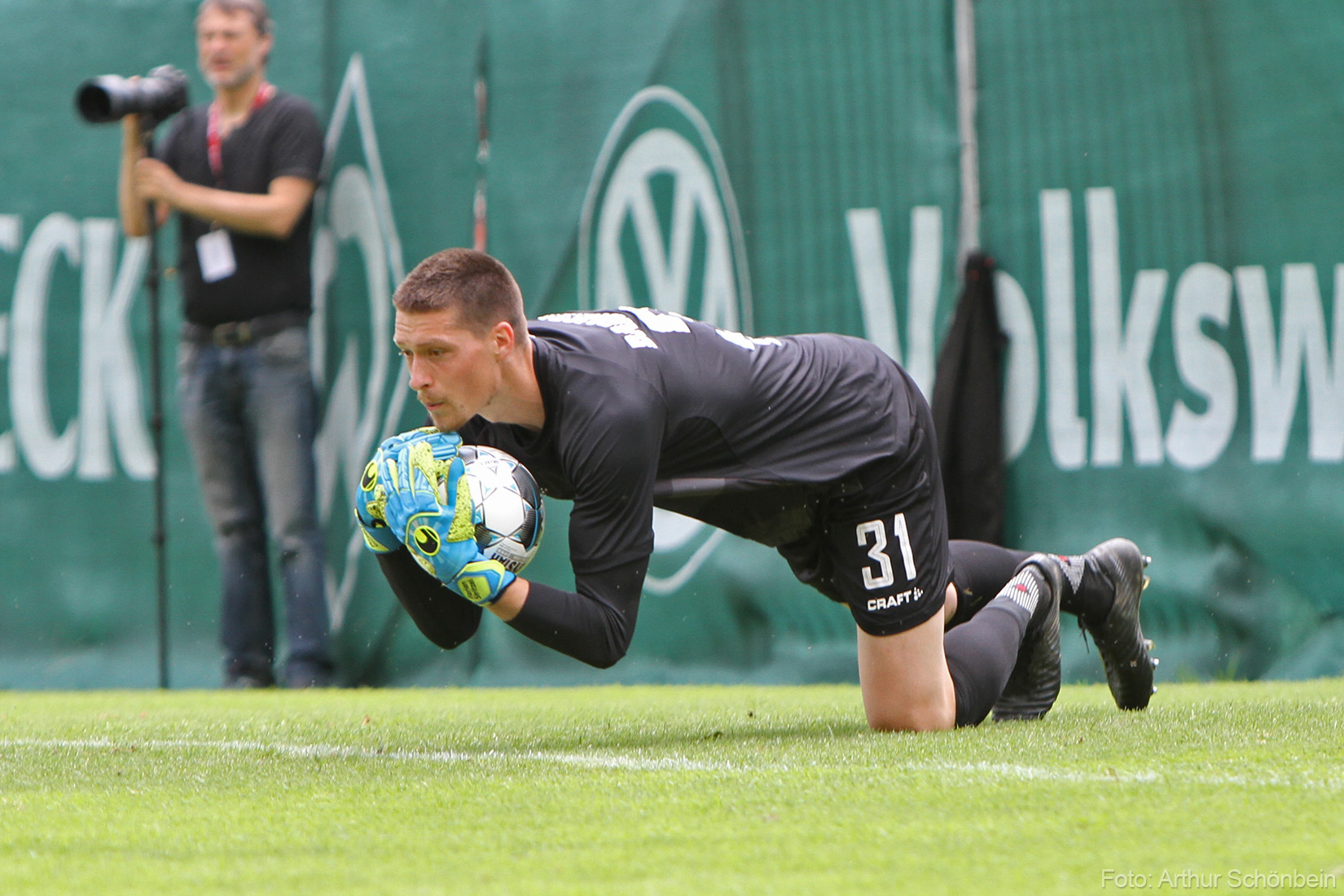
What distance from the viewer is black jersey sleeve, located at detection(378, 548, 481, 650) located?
371 centimetres

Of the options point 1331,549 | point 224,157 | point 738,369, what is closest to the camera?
point 738,369

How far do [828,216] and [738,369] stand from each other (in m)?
2.81

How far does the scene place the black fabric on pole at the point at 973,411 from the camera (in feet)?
20.3

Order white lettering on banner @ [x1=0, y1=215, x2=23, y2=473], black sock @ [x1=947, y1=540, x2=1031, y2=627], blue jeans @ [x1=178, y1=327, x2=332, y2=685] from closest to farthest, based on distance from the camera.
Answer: black sock @ [x1=947, y1=540, x2=1031, y2=627] < blue jeans @ [x1=178, y1=327, x2=332, y2=685] < white lettering on banner @ [x1=0, y1=215, x2=23, y2=473]

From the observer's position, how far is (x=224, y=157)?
22.2ft

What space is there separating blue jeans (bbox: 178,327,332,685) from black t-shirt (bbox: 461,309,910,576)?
287cm

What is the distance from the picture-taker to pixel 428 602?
3.77 metres

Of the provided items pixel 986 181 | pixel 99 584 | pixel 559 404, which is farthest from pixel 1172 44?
pixel 99 584

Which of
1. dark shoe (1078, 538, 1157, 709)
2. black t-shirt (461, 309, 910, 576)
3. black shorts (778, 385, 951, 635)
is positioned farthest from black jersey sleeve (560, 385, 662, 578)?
dark shoe (1078, 538, 1157, 709)

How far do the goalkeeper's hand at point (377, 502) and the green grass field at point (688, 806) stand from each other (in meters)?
0.52

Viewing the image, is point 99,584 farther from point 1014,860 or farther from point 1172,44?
point 1014,860

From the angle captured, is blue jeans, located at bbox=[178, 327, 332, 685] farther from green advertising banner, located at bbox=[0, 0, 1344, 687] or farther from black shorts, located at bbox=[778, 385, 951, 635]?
black shorts, located at bbox=[778, 385, 951, 635]

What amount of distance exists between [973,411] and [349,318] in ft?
9.25

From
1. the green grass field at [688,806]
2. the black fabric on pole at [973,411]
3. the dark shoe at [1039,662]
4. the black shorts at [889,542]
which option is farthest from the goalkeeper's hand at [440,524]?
the black fabric on pole at [973,411]
